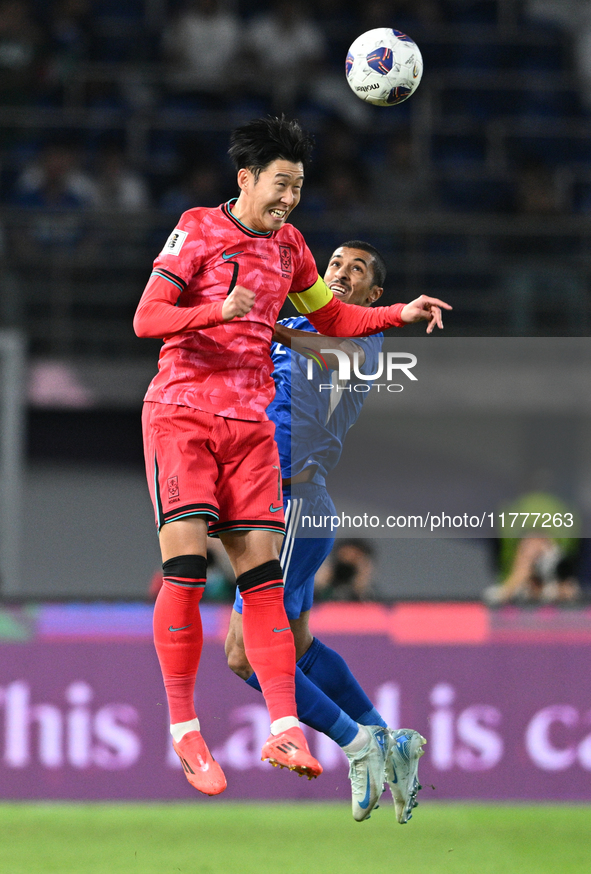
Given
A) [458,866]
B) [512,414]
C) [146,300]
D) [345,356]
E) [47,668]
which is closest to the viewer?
[146,300]

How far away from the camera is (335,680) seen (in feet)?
17.2

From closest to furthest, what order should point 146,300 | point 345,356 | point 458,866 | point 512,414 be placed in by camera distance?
1. point 146,300
2. point 345,356
3. point 458,866
4. point 512,414

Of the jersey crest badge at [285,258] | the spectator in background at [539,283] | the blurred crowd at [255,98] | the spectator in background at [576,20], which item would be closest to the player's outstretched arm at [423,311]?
the jersey crest badge at [285,258]

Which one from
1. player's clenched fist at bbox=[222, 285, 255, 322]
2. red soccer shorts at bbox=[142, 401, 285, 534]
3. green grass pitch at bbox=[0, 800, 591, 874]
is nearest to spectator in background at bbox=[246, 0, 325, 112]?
green grass pitch at bbox=[0, 800, 591, 874]

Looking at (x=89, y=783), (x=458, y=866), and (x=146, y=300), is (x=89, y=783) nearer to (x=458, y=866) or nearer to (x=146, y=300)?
(x=458, y=866)

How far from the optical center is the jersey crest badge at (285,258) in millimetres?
4699

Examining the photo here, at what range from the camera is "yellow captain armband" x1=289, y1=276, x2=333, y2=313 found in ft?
16.0

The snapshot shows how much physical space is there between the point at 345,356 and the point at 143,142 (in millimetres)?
6853

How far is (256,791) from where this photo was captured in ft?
26.0

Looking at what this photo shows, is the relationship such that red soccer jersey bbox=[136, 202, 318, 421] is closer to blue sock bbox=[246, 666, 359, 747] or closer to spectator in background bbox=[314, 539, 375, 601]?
blue sock bbox=[246, 666, 359, 747]

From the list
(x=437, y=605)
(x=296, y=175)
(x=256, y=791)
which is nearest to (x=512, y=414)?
(x=437, y=605)

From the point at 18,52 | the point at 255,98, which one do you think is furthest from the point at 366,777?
the point at 18,52

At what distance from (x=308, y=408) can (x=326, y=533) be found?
57 centimetres

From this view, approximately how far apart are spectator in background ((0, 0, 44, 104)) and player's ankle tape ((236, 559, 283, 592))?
8.31m
